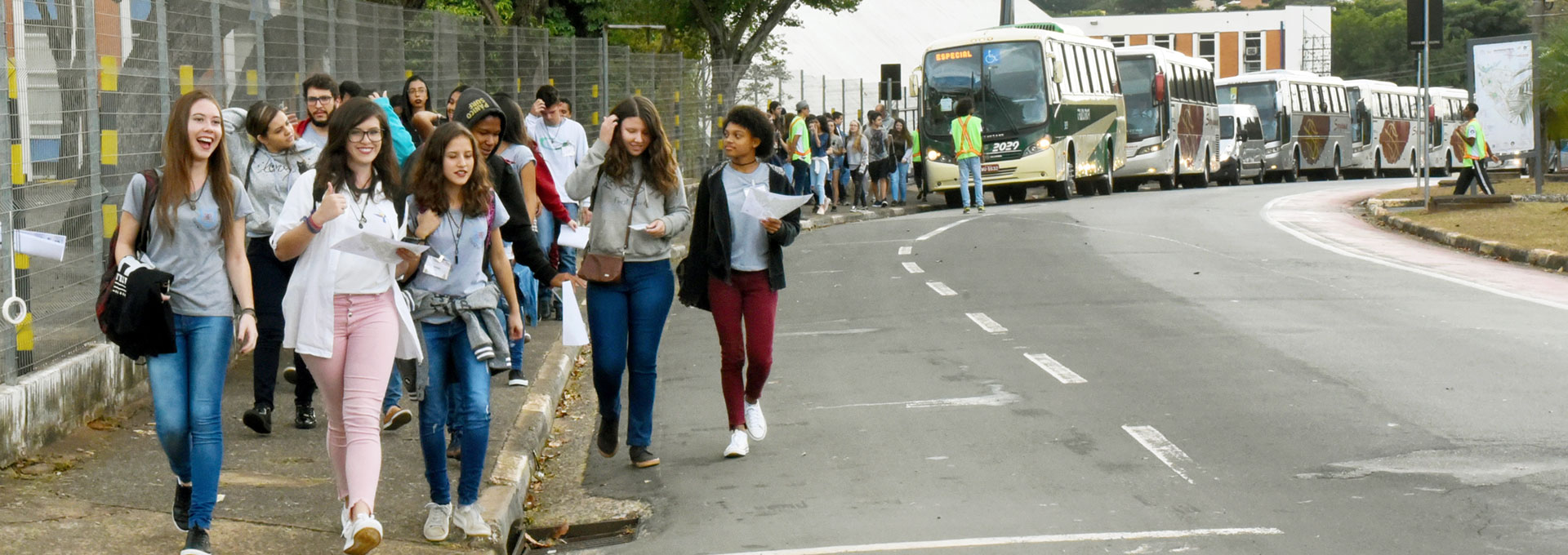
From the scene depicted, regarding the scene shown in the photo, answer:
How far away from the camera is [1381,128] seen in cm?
5331

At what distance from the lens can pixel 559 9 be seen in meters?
38.3

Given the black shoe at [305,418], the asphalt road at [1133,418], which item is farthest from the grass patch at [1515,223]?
the black shoe at [305,418]

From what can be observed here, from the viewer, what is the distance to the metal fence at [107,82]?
293 inches

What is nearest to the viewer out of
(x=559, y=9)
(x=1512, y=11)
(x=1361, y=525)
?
(x=1361, y=525)

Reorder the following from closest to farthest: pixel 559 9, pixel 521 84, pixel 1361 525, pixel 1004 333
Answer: pixel 1361 525 < pixel 1004 333 < pixel 521 84 < pixel 559 9

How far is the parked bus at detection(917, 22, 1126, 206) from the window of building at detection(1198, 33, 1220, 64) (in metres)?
74.4

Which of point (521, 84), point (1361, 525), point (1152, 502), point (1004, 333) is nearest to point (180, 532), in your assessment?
point (1152, 502)

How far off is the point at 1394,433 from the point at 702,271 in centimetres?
317

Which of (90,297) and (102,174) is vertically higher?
(102,174)

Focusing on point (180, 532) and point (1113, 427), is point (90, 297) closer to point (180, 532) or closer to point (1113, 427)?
point (180, 532)

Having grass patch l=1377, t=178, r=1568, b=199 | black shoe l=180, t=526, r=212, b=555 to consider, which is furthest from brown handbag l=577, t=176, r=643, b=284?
grass patch l=1377, t=178, r=1568, b=199

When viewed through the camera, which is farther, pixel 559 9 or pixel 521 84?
pixel 559 9

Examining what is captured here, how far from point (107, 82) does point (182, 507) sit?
3192mm

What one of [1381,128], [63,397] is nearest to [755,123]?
[63,397]
